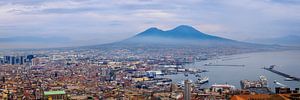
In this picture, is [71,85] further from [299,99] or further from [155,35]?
[155,35]

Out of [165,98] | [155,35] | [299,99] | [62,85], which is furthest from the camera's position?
[155,35]

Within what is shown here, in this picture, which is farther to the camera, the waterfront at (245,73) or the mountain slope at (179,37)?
the mountain slope at (179,37)

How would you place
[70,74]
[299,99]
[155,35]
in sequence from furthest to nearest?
[155,35] → [70,74] → [299,99]

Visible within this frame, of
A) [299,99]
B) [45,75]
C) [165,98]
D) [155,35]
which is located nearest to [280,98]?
[299,99]

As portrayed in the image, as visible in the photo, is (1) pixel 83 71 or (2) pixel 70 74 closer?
(2) pixel 70 74

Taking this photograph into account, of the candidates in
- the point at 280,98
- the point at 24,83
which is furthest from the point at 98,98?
the point at 280,98

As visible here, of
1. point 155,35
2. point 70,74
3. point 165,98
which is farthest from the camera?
point 155,35

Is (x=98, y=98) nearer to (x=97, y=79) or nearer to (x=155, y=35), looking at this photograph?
(x=97, y=79)

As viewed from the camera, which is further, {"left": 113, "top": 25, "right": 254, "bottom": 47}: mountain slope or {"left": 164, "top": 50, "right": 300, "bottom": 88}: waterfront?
{"left": 113, "top": 25, "right": 254, "bottom": 47}: mountain slope

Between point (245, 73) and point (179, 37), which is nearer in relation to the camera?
point (245, 73)
